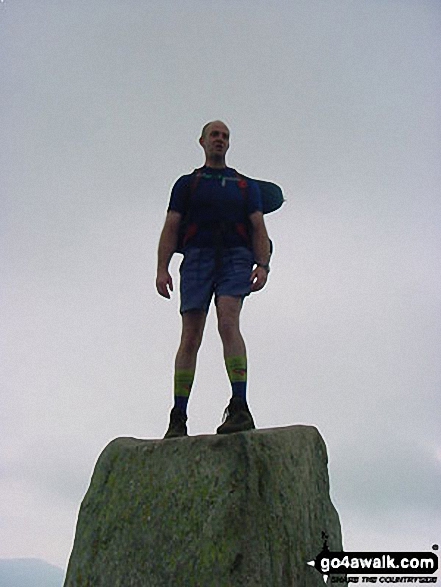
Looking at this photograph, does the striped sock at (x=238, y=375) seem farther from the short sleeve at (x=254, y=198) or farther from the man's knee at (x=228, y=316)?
the short sleeve at (x=254, y=198)

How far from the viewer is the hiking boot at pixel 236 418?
5.76m

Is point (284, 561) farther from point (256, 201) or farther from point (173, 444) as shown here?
point (256, 201)

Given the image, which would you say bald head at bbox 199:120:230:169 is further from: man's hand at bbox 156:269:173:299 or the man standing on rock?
man's hand at bbox 156:269:173:299

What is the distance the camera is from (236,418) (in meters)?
5.84

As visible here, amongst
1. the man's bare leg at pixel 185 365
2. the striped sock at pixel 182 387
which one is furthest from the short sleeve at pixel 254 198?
the striped sock at pixel 182 387

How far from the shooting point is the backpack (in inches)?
257

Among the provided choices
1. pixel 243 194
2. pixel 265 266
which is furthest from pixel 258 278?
pixel 243 194

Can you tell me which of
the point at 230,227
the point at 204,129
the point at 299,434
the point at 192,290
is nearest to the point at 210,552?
the point at 299,434

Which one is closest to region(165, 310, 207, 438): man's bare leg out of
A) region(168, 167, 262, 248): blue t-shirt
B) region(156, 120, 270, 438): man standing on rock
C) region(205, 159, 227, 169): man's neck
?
region(156, 120, 270, 438): man standing on rock

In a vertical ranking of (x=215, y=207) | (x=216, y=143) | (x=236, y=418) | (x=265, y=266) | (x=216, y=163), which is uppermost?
(x=216, y=143)

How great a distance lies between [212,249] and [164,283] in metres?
0.52

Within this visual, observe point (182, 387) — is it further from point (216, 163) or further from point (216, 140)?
point (216, 140)

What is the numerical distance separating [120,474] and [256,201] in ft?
8.47

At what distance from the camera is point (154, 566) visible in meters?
5.18
